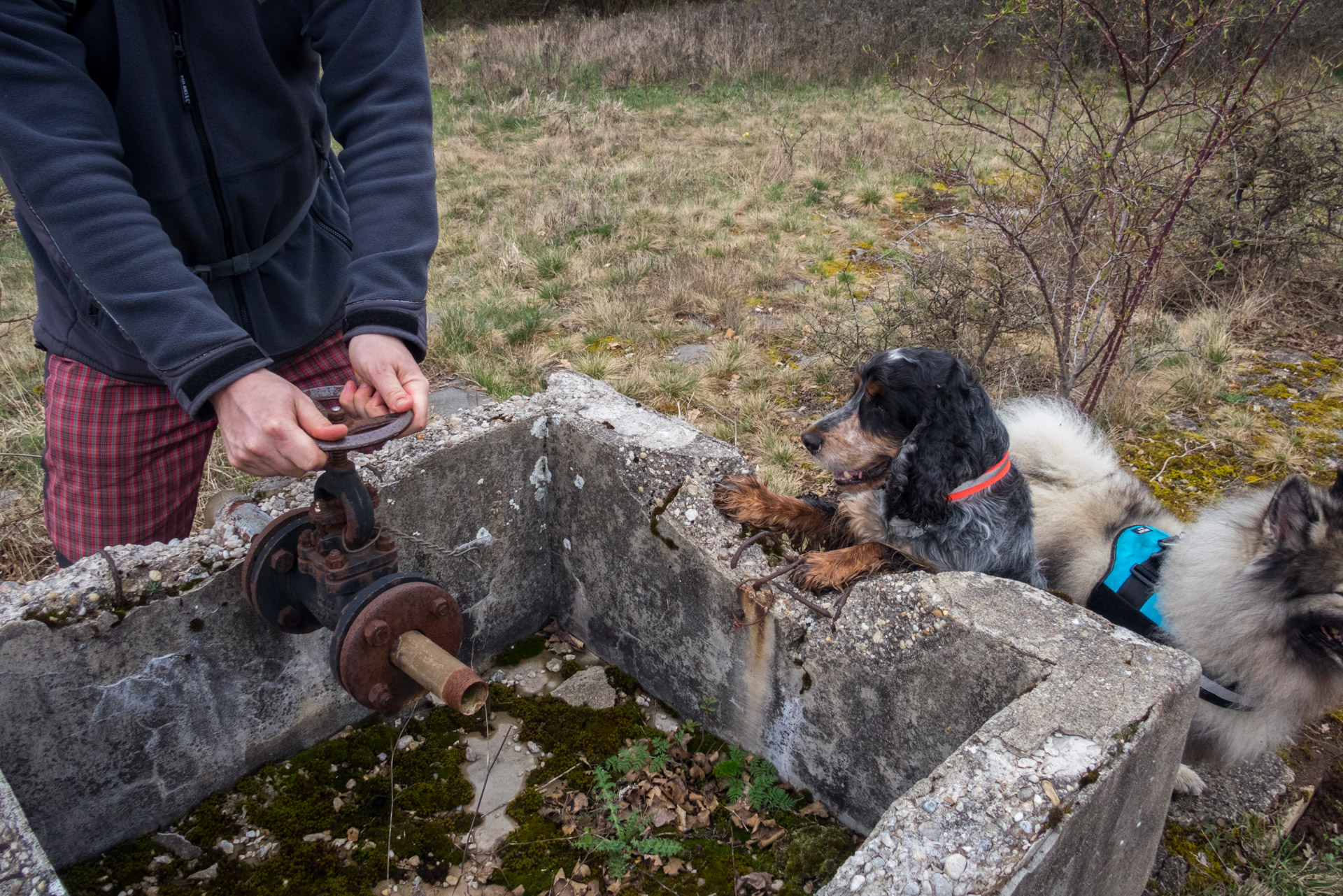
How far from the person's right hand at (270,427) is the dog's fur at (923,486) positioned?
1281 millimetres

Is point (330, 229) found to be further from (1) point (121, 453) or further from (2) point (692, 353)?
(2) point (692, 353)

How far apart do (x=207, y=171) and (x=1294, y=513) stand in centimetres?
282

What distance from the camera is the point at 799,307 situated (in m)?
6.08

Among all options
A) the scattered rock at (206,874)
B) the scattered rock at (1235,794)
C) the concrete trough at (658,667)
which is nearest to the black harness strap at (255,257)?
the concrete trough at (658,667)

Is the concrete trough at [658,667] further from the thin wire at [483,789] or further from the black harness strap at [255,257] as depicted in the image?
the black harness strap at [255,257]

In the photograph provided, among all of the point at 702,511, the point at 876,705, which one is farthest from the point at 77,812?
the point at 876,705

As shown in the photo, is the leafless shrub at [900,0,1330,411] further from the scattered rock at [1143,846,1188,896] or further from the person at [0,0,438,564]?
the person at [0,0,438,564]

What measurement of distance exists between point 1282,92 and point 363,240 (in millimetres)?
4701

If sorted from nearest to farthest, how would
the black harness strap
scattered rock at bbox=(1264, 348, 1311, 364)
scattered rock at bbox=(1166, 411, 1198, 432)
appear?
the black harness strap, scattered rock at bbox=(1166, 411, 1198, 432), scattered rock at bbox=(1264, 348, 1311, 364)

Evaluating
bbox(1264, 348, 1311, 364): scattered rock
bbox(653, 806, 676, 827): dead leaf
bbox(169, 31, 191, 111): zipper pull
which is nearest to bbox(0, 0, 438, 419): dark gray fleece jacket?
bbox(169, 31, 191, 111): zipper pull

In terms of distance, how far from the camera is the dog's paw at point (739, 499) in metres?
2.42

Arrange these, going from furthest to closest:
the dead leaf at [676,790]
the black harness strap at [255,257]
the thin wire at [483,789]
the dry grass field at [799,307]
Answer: the dry grass field at [799,307] < the dead leaf at [676,790] < the thin wire at [483,789] < the black harness strap at [255,257]

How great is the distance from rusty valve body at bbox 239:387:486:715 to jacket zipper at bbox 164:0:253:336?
1.36ft

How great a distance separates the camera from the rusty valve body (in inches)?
57.9
